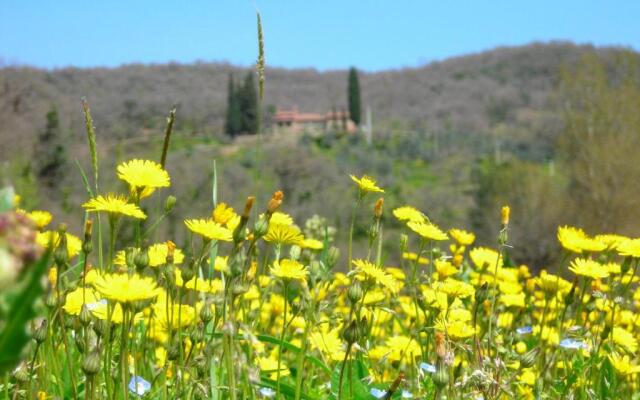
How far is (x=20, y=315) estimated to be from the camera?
0.40 metres

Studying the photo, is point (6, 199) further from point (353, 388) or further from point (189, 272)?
point (353, 388)

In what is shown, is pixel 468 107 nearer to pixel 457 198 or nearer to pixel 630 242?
pixel 457 198

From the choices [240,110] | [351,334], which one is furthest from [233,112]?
[351,334]

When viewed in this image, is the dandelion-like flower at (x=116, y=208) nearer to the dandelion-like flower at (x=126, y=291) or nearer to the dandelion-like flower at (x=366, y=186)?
the dandelion-like flower at (x=126, y=291)

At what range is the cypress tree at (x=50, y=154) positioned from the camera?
2848cm

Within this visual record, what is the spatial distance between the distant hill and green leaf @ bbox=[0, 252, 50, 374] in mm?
53629

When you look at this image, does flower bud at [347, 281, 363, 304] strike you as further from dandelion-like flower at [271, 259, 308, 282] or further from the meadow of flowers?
dandelion-like flower at [271, 259, 308, 282]

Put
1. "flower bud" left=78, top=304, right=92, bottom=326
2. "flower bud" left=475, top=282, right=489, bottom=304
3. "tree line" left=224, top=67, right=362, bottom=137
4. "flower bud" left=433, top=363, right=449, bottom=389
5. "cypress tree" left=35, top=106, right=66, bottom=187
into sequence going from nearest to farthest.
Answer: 1. "flower bud" left=433, top=363, right=449, bottom=389
2. "flower bud" left=78, top=304, right=92, bottom=326
3. "flower bud" left=475, top=282, right=489, bottom=304
4. "cypress tree" left=35, top=106, right=66, bottom=187
5. "tree line" left=224, top=67, right=362, bottom=137

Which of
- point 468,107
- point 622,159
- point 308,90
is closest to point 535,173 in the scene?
point 622,159

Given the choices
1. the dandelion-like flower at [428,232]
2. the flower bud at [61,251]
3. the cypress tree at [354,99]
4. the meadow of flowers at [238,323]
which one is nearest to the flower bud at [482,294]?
the meadow of flowers at [238,323]

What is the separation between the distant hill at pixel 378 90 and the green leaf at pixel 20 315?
176 ft

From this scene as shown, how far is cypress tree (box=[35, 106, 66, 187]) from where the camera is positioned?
28.5m

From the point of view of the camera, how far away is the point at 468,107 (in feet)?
282

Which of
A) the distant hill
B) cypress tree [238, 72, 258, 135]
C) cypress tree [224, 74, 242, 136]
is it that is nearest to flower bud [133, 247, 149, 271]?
the distant hill
